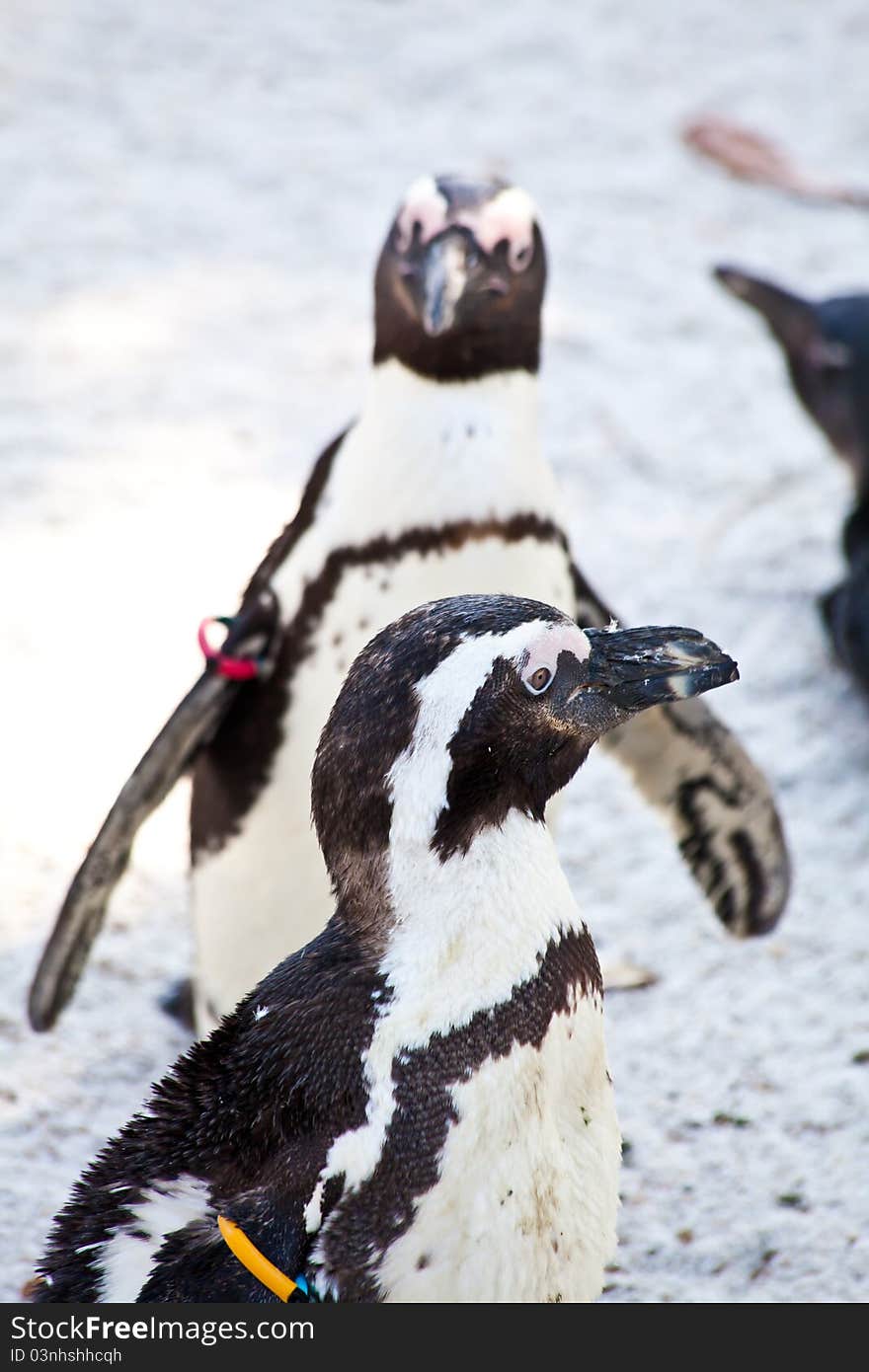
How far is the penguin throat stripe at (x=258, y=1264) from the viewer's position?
4.09ft

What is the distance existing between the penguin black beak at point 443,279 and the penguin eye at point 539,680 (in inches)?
25.5

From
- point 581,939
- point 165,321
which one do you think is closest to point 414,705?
point 581,939

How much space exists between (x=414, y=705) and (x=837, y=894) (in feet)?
5.14

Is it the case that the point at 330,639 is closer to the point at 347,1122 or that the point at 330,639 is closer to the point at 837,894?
the point at 347,1122

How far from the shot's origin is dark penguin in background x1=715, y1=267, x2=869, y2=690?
329 centimetres

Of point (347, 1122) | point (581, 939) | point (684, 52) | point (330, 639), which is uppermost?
point (684, 52)

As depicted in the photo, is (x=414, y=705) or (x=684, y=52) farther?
(x=684, y=52)

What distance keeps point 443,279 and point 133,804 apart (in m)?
0.67

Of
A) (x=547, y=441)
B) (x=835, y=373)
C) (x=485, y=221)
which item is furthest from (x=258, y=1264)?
(x=547, y=441)

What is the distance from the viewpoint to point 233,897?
2057 mm

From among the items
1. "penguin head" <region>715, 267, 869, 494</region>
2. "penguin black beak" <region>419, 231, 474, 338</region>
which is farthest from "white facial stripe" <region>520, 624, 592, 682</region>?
"penguin head" <region>715, 267, 869, 494</region>

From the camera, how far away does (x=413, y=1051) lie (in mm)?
1301

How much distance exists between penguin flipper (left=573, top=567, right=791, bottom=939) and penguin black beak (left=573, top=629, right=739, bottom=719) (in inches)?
29.7

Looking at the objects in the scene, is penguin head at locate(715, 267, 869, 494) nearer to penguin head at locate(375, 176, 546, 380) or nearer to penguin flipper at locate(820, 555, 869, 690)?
penguin flipper at locate(820, 555, 869, 690)
